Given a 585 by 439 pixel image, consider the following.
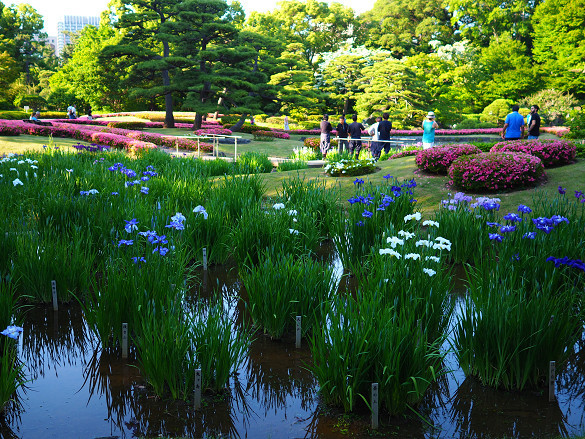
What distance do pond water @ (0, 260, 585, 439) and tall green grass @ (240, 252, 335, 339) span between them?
10.9 inches

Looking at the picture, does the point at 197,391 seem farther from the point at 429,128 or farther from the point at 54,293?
the point at 429,128

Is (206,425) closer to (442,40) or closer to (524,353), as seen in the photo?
(524,353)

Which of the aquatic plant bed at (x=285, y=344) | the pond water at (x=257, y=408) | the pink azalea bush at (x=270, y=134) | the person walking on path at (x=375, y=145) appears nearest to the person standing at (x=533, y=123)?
the person walking on path at (x=375, y=145)

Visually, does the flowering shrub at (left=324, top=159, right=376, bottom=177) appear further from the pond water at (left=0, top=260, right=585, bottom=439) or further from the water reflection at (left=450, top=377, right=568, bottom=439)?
the water reflection at (left=450, top=377, right=568, bottom=439)

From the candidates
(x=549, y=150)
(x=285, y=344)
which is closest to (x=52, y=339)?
(x=285, y=344)

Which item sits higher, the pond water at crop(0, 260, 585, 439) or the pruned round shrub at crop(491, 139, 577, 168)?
the pruned round shrub at crop(491, 139, 577, 168)

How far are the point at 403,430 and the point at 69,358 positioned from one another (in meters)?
2.47

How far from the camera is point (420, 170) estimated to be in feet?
35.4

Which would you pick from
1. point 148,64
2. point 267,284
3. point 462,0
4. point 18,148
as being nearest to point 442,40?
point 462,0

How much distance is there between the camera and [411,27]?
153 feet

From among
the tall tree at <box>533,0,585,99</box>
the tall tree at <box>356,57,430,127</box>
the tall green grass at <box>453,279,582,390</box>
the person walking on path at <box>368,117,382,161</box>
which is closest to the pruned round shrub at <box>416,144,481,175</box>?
the person walking on path at <box>368,117,382,161</box>

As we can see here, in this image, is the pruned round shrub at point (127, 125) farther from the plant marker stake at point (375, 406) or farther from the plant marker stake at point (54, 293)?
the plant marker stake at point (375, 406)

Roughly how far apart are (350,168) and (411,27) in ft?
131

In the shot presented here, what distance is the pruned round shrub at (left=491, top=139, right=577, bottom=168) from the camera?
32.8 feet
